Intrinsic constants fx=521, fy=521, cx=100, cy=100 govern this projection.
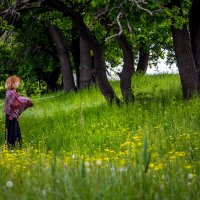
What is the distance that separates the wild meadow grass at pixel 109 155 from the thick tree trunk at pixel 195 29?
8.06 ft

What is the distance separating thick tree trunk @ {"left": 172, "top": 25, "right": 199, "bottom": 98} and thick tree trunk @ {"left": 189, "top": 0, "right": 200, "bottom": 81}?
1.09 meters

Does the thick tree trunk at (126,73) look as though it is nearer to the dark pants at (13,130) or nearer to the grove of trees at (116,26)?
the grove of trees at (116,26)

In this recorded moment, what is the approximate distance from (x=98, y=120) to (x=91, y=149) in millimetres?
3598

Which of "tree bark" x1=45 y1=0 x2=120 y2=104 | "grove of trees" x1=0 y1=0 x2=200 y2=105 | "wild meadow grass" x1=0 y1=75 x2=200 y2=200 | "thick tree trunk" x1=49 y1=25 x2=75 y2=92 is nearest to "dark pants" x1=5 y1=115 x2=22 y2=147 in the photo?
"wild meadow grass" x1=0 y1=75 x2=200 y2=200

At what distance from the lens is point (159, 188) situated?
14.4 feet

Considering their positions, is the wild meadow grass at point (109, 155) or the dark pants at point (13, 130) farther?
the dark pants at point (13, 130)

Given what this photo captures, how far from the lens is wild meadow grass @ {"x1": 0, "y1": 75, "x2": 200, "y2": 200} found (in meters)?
4.16

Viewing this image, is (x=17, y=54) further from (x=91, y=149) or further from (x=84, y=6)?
(x=91, y=149)

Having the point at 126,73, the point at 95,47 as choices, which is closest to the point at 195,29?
the point at 126,73

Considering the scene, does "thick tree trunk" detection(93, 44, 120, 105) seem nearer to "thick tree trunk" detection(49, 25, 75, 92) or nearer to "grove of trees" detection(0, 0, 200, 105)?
"grove of trees" detection(0, 0, 200, 105)

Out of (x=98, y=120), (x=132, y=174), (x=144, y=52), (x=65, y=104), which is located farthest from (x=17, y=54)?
(x=132, y=174)

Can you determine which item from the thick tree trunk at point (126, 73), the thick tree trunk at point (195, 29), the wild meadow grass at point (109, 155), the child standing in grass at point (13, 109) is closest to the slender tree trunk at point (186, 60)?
the wild meadow grass at point (109, 155)

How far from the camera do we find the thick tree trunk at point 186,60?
1556 cm

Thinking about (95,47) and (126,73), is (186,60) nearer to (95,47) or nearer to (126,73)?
(126,73)
